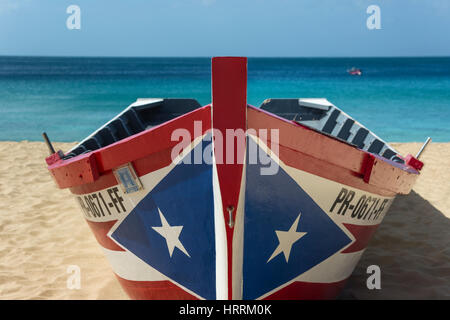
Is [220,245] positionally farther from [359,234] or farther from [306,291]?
[359,234]

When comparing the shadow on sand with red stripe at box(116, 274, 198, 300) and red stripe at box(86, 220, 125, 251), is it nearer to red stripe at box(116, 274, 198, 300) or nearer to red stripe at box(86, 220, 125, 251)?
red stripe at box(116, 274, 198, 300)

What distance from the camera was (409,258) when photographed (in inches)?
160

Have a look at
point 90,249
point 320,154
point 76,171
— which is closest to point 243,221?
point 320,154

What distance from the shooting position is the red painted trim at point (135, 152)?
2.15 m

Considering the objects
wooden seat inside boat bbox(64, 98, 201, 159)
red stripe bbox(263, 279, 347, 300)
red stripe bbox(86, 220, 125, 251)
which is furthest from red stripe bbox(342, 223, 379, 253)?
wooden seat inside boat bbox(64, 98, 201, 159)

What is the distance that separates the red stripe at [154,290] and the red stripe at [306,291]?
23.5 inches

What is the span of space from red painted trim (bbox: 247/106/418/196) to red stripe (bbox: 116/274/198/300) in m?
1.20

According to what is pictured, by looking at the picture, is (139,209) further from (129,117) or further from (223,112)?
(129,117)

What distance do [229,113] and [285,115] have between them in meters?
4.52

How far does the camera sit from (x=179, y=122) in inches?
84.9

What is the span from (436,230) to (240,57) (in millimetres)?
4058

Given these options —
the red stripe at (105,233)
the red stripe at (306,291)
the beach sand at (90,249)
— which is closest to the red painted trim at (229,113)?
the red stripe at (306,291)

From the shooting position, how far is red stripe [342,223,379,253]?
269cm

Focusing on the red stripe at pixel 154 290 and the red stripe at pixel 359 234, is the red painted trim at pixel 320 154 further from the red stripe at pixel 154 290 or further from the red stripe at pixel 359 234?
the red stripe at pixel 154 290
